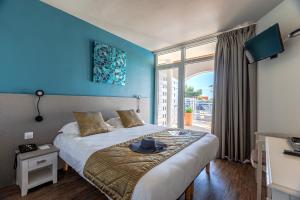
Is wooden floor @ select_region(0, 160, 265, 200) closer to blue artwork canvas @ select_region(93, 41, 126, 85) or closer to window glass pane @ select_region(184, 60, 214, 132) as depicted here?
window glass pane @ select_region(184, 60, 214, 132)

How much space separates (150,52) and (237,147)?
336 cm

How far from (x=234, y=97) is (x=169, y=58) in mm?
2154

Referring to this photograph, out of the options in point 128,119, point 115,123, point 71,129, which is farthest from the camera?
point 128,119

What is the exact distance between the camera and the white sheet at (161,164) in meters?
1.07

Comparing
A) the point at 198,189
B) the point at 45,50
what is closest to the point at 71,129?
the point at 45,50

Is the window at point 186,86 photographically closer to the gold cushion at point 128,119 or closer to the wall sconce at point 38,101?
the gold cushion at point 128,119

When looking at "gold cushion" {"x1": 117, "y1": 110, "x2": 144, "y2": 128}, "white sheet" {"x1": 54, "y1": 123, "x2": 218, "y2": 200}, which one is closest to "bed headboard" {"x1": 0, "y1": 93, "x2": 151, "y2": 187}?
"white sheet" {"x1": 54, "y1": 123, "x2": 218, "y2": 200}

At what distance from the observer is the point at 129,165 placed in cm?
128

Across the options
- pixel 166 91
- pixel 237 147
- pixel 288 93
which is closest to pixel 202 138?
pixel 237 147

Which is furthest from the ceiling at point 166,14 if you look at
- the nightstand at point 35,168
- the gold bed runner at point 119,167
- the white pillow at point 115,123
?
the nightstand at point 35,168

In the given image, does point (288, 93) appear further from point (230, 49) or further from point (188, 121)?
point (188, 121)

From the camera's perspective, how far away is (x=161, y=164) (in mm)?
1319

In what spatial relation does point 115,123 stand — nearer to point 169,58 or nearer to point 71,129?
point 71,129

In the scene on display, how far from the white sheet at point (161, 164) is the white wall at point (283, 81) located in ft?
3.43
